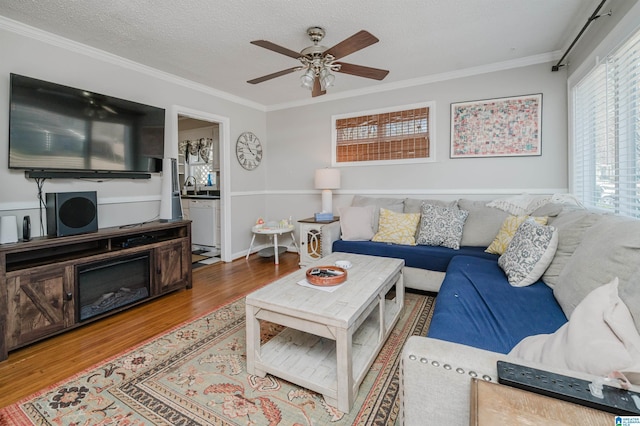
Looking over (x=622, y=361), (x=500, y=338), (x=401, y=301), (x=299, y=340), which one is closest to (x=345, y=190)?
(x=401, y=301)

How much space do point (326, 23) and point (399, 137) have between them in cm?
194

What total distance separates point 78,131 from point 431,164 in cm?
372

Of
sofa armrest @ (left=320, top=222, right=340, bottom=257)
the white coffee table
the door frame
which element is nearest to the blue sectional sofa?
the white coffee table

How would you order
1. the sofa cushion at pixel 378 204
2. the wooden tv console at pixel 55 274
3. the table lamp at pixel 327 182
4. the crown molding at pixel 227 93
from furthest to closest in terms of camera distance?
the table lamp at pixel 327 182
the sofa cushion at pixel 378 204
the crown molding at pixel 227 93
the wooden tv console at pixel 55 274

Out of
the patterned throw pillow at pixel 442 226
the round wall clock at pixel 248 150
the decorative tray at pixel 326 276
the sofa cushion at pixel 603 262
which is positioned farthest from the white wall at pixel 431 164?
the decorative tray at pixel 326 276

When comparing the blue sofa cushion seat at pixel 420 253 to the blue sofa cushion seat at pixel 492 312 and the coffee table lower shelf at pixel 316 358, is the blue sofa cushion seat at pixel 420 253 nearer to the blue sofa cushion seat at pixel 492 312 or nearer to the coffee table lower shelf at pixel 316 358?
the blue sofa cushion seat at pixel 492 312

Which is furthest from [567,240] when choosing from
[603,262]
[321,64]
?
[321,64]

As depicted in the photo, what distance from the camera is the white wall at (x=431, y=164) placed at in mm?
3236

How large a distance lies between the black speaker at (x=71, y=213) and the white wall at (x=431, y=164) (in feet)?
9.16

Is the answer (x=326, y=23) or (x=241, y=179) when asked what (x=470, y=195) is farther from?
(x=241, y=179)

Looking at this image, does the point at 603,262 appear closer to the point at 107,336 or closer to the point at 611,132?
the point at 611,132

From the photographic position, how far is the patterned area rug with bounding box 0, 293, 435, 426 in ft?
4.84

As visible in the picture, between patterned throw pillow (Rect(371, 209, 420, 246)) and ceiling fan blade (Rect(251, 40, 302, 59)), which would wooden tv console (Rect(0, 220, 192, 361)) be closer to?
ceiling fan blade (Rect(251, 40, 302, 59))

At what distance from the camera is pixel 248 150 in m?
4.75
